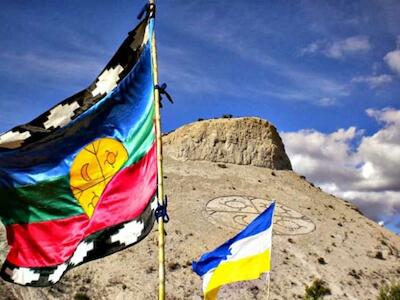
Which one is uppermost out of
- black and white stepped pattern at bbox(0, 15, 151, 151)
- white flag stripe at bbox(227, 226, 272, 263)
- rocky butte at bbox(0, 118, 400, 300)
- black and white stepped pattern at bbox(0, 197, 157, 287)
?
rocky butte at bbox(0, 118, 400, 300)

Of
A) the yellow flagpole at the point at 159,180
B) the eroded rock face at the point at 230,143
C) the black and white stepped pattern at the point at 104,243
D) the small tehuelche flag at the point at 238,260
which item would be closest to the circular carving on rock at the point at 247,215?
the eroded rock face at the point at 230,143

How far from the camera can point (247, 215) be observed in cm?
4425

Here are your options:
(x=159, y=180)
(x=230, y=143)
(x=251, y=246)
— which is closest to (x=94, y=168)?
(x=159, y=180)

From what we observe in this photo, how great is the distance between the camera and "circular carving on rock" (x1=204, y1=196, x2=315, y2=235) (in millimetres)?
42688

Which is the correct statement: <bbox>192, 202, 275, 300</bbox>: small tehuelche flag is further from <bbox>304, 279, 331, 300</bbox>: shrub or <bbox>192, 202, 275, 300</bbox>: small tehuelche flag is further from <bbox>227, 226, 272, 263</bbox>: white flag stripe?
<bbox>304, 279, 331, 300</bbox>: shrub

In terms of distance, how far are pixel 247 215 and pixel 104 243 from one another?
37.5 metres

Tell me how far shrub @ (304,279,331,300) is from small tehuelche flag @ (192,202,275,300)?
21.6 metres

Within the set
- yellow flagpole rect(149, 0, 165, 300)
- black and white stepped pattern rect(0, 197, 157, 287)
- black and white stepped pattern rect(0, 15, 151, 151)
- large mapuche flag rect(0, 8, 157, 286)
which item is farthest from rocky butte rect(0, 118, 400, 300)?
yellow flagpole rect(149, 0, 165, 300)

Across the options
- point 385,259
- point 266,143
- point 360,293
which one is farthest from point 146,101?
point 266,143

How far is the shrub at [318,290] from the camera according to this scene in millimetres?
31797

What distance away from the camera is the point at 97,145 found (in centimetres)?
810

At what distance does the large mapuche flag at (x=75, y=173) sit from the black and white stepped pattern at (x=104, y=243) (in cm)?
4

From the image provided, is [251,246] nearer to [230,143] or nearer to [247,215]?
[247,215]

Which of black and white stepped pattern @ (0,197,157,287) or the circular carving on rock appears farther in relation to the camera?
the circular carving on rock
